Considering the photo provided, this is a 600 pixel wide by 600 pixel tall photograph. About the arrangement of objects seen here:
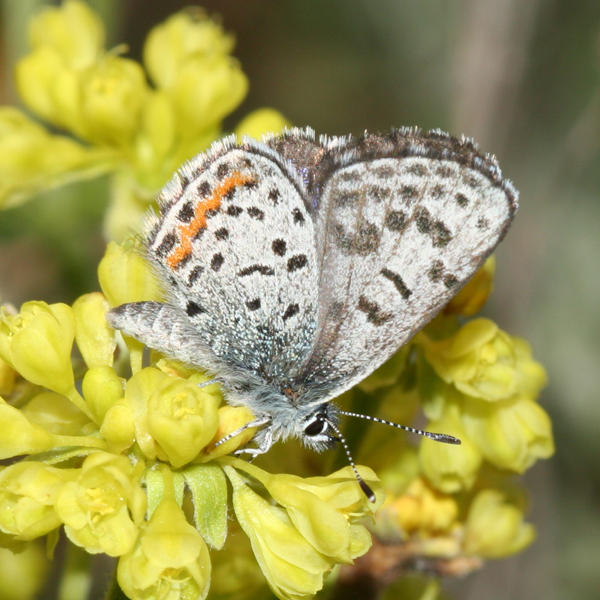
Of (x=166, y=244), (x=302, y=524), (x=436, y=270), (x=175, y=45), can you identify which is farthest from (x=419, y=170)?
(x=175, y=45)

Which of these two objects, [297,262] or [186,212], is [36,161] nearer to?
[186,212]

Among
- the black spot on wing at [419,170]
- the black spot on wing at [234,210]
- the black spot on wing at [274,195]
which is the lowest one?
the black spot on wing at [234,210]

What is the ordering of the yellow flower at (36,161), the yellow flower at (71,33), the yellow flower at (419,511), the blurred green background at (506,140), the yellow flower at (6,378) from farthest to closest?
the blurred green background at (506,140)
the yellow flower at (71,33)
the yellow flower at (36,161)
the yellow flower at (419,511)
the yellow flower at (6,378)

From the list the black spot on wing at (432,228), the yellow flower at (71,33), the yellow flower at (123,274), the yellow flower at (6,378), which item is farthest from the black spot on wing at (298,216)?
the yellow flower at (71,33)

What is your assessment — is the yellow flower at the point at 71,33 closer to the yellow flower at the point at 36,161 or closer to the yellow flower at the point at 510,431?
the yellow flower at the point at 36,161

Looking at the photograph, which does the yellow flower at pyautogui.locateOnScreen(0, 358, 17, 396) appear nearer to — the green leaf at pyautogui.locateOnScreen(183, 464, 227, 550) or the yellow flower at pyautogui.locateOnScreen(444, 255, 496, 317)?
the green leaf at pyautogui.locateOnScreen(183, 464, 227, 550)

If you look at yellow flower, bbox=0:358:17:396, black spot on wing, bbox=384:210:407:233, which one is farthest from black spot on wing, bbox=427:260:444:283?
yellow flower, bbox=0:358:17:396
